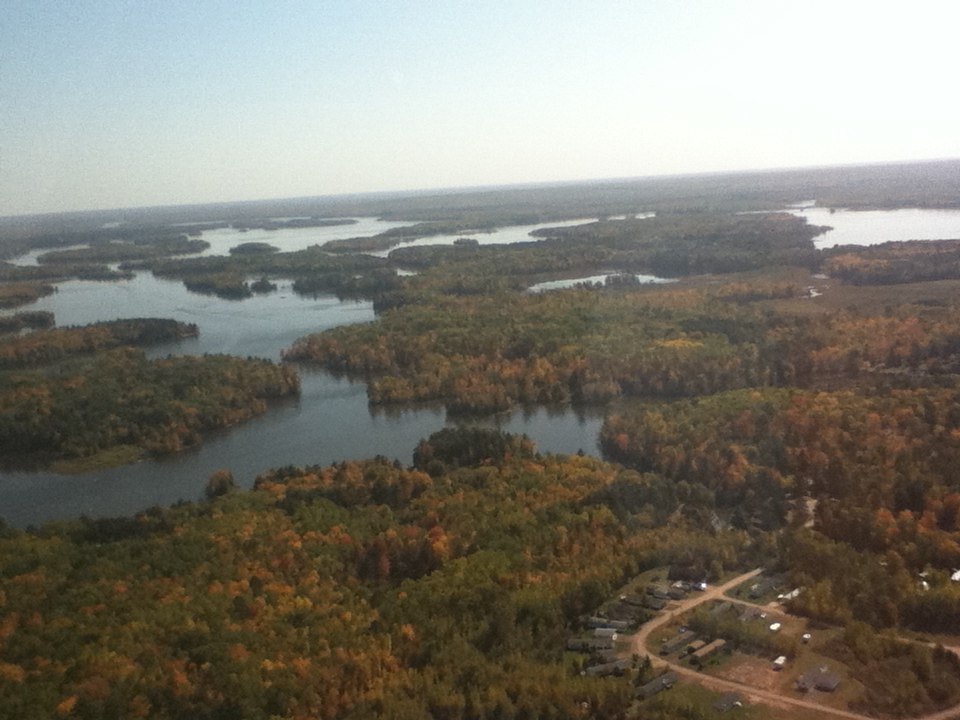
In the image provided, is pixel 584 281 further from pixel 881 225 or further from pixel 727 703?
pixel 727 703

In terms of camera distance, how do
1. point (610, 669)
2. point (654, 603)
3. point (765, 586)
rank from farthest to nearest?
point (765, 586)
point (654, 603)
point (610, 669)

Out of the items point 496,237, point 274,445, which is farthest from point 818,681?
point 496,237

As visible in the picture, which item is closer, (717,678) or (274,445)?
(717,678)

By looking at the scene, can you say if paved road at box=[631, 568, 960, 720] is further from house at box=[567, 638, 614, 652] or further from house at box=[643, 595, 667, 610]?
house at box=[567, 638, 614, 652]

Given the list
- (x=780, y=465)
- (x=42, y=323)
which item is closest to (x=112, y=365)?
(x=42, y=323)

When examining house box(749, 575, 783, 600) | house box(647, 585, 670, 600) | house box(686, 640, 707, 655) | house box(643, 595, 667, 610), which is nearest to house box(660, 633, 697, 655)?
house box(686, 640, 707, 655)

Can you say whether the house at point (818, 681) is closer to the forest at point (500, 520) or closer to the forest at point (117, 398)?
the forest at point (500, 520)
